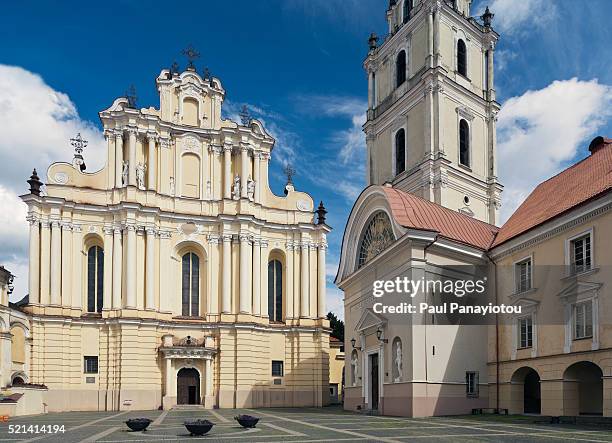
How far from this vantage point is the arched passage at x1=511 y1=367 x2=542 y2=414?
88.4 feet

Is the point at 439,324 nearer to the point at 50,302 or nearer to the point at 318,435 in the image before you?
the point at 318,435

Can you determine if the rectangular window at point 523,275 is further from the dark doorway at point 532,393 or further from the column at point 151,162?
the column at point 151,162

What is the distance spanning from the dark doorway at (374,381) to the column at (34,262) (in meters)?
21.3

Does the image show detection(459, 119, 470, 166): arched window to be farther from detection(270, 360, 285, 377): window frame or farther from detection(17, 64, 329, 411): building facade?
detection(270, 360, 285, 377): window frame

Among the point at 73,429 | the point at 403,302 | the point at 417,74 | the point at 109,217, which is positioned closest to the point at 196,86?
the point at 109,217

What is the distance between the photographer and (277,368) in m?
45.7

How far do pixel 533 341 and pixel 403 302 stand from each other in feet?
17.4

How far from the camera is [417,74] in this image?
43969mm

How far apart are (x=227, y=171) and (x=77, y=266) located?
1170cm

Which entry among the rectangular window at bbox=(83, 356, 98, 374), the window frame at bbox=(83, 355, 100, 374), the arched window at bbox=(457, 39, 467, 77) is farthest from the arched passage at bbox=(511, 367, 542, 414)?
the rectangular window at bbox=(83, 356, 98, 374)

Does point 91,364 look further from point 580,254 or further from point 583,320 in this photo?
point 580,254

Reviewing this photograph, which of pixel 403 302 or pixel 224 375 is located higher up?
pixel 403 302

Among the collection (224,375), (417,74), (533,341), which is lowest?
(224,375)

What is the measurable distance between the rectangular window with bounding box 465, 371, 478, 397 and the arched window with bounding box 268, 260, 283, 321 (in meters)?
20.7
